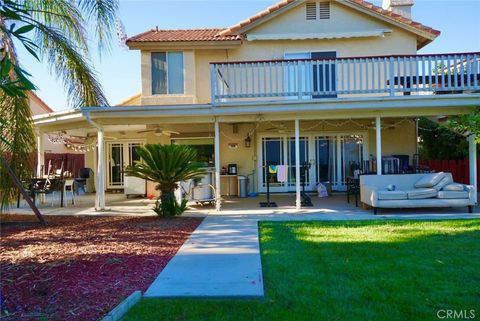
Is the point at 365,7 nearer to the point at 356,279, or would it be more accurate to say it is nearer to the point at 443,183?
the point at 443,183

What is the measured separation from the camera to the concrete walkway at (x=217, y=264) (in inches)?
174

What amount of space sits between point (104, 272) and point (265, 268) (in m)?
2.15

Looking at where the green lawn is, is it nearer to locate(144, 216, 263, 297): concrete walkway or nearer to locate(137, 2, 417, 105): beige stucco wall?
locate(144, 216, 263, 297): concrete walkway

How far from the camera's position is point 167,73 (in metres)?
13.9

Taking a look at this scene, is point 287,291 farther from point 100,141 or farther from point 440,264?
point 100,141

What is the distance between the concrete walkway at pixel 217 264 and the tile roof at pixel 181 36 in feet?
23.6

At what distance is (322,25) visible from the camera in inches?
547

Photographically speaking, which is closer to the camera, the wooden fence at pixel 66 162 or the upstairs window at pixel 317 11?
the upstairs window at pixel 317 11

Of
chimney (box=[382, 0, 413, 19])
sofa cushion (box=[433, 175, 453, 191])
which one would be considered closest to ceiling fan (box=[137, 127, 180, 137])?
sofa cushion (box=[433, 175, 453, 191])

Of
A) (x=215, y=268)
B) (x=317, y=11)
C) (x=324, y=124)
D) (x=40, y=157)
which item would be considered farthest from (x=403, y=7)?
(x=40, y=157)

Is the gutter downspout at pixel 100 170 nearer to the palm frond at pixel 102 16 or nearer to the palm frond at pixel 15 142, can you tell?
the palm frond at pixel 15 142

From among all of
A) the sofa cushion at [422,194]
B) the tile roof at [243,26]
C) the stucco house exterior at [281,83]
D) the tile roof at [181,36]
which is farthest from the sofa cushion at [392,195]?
the tile roof at [181,36]
